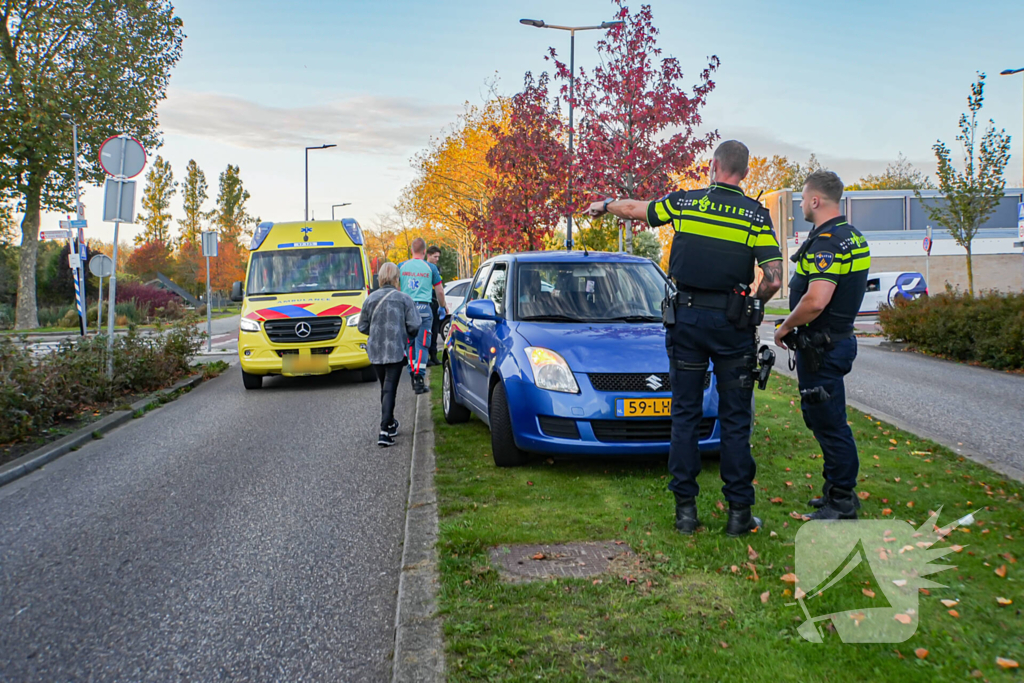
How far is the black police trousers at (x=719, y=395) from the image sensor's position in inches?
173

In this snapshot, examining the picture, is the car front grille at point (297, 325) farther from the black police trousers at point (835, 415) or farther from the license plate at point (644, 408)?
the black police trousers at point (835, 415)

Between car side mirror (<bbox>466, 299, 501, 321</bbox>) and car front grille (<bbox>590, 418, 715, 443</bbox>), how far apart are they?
1.45m

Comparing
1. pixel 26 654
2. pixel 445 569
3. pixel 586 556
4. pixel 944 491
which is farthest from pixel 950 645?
pixel 26 654

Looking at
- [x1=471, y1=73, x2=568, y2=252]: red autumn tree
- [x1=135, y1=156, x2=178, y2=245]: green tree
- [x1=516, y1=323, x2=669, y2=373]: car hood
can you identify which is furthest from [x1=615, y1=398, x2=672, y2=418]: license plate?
[x1=135, y1=156, x2=178, y2=245]: green tree

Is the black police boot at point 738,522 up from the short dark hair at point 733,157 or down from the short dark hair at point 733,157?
down

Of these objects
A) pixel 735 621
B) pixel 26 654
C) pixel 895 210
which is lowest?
pixel 26 654

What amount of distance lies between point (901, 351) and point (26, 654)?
1690 centimetres

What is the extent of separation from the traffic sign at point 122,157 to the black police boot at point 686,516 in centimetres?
927

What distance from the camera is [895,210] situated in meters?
55.3

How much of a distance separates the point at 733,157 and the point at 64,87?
34.3 metres

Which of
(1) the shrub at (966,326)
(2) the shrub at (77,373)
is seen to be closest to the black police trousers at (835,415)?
(2) the shrub at (77,373)

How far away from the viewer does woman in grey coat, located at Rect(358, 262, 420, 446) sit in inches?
308

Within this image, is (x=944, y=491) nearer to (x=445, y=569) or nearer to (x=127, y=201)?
(x=445, y=569)

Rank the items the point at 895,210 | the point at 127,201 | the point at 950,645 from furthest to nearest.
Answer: the point at 895,210 → the point at 127,201 → the point at 950,645
